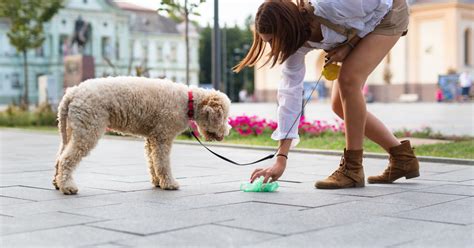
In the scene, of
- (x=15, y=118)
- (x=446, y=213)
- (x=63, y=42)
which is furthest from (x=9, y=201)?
(x=63, y=42)

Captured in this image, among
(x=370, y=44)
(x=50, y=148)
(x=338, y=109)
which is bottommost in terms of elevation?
(x=50, y=148)

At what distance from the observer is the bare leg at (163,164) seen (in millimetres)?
5805

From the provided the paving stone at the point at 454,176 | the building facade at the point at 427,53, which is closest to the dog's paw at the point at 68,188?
the paving stone at the point at 454,176

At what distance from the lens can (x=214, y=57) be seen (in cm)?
1493

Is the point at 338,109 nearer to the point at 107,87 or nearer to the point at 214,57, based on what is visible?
the point at 107,87

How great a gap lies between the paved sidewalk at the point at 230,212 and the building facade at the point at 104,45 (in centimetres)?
5845

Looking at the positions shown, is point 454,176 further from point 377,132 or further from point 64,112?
point 64,112

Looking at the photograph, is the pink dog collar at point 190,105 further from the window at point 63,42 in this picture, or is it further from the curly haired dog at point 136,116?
the window at point 63,42

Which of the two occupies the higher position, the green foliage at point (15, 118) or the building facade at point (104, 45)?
the building facade at point (104, 45)

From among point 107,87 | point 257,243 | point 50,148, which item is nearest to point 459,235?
point 257,243

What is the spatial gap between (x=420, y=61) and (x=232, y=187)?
179 ft

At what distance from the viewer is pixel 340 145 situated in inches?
417

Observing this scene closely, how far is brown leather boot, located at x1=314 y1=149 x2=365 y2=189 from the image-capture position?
5.70 m

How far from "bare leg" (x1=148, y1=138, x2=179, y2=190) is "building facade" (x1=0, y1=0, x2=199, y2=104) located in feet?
194
